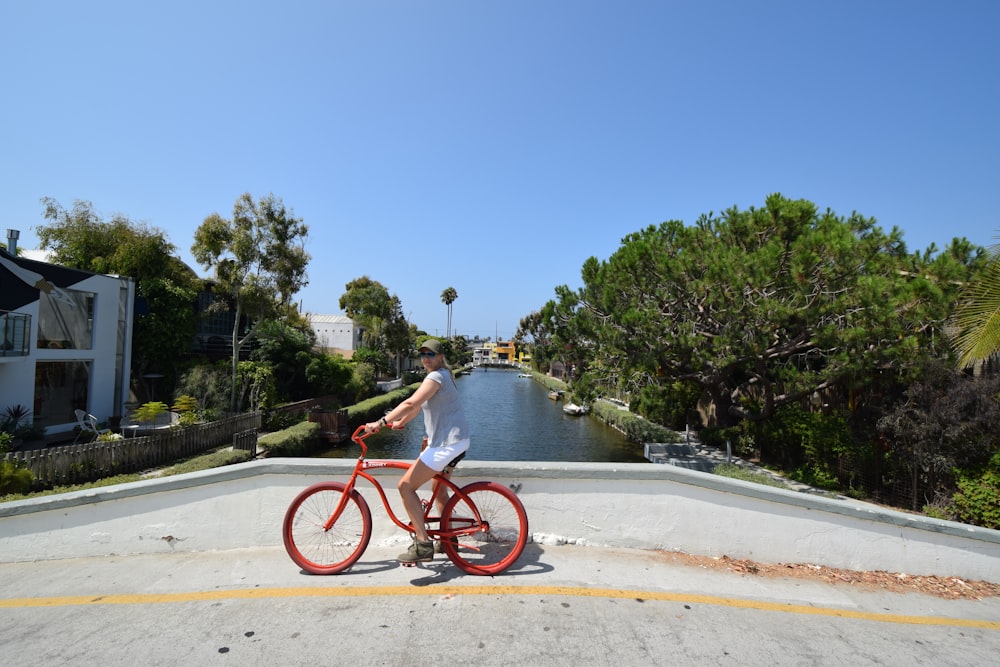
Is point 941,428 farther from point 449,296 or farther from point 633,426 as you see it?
point 449,296

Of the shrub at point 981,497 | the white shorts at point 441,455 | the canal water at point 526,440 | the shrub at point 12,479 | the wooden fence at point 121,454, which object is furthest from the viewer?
the canal water at point 526,440

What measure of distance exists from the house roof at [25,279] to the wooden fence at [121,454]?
5253mm

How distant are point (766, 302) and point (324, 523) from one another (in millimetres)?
11808

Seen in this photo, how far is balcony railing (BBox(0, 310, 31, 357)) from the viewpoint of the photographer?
49.4ft

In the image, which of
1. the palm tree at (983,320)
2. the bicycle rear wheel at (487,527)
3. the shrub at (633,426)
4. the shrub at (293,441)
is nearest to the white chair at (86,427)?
the shrub at (293,441)

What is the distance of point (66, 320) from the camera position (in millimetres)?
17984

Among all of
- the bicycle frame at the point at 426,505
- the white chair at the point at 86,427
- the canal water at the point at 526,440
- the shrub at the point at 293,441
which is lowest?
the canal water at the point at 526,440

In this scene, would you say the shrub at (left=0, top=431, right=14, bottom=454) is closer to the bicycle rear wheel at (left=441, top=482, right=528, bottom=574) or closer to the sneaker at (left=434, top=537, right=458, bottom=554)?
the sneaker at (left=434, top=537, right=458, bottom=554)

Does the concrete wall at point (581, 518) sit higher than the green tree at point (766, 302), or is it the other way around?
the green tree at point (766, 302)

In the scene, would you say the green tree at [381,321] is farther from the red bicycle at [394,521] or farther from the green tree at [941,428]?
the red bicycle at [394,521]

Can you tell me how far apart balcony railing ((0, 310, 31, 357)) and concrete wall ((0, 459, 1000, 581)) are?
15.2 meters

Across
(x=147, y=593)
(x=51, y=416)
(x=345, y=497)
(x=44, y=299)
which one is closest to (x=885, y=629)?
(x=345, y=497)

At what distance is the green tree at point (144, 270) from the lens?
22.6m

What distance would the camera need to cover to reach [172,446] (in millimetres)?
15570
